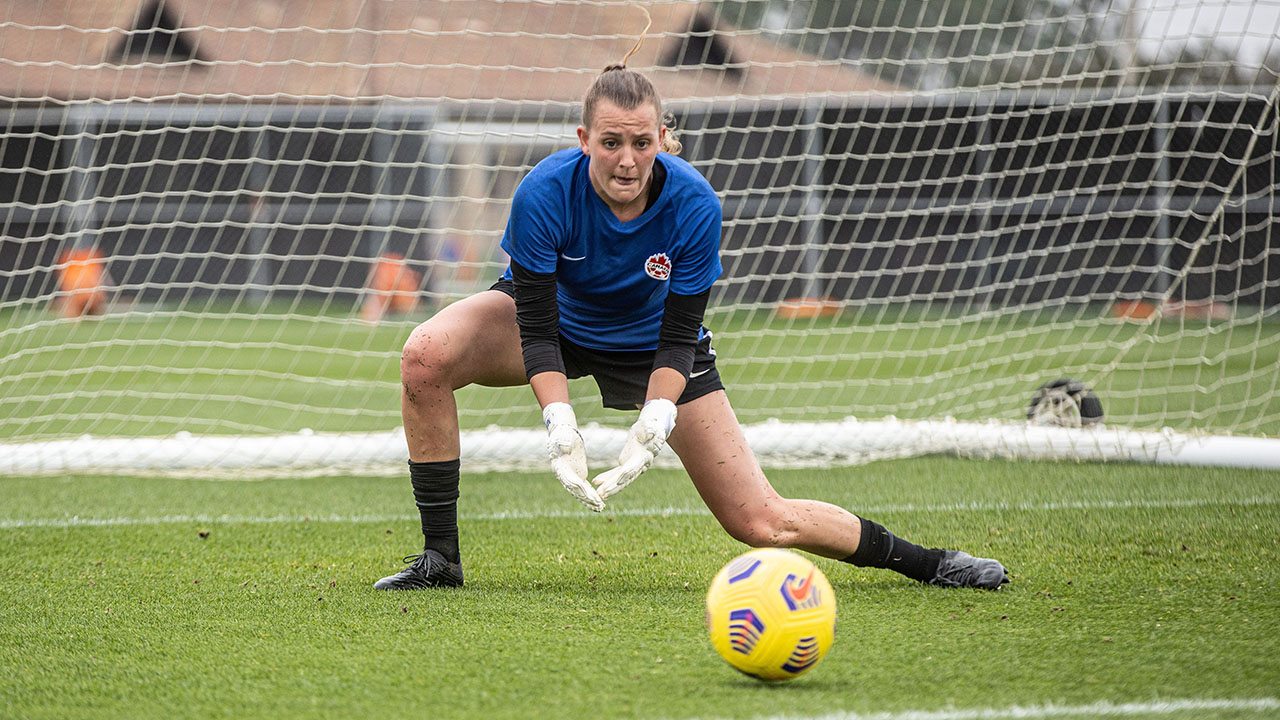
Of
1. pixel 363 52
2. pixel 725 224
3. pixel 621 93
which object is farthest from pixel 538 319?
pixel 363 52

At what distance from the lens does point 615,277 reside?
142 inches

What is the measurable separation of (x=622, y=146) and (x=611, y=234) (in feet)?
1.08

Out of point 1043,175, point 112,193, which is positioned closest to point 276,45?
point 112,193

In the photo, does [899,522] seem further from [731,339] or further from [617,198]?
[731,339]

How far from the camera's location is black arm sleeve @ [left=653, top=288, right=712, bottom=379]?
138 inches

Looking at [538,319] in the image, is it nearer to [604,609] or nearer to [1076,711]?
[604,609]

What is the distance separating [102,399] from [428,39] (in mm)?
6099

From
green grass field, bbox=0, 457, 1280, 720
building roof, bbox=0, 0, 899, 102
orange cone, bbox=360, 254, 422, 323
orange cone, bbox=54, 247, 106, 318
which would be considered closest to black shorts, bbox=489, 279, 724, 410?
green grass field, bbox=0, 457, 1280, 720

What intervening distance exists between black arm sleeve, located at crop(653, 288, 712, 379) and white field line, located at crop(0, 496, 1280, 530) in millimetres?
1795

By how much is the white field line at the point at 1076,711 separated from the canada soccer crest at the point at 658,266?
1.47m

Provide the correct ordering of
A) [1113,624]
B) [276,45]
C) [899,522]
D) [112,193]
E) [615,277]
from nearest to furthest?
1. [1113,624]
2. [615,277]
3. [899,522]
4. [276,45]
5. [112,193]

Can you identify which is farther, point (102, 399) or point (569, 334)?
point (102, 399)

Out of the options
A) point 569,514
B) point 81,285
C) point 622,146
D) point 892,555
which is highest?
point 622,146

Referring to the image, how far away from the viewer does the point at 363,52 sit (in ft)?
47.4
